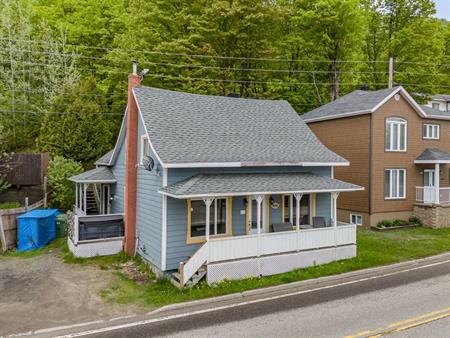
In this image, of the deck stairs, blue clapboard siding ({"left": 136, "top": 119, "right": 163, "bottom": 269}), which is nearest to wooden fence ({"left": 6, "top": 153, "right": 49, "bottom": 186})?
the deck stairs

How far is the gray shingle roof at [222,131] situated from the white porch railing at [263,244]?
2.87 meters

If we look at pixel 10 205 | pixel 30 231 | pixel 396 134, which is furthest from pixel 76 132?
pixel 396 134

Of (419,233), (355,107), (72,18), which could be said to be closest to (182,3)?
(72,18)

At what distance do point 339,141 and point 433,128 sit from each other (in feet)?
21.3

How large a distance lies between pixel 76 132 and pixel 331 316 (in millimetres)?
18777

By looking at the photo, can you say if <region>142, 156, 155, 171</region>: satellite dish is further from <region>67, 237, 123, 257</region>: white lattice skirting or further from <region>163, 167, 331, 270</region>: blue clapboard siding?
<region>67, 237, 123, 257</region>: white lattice skirting

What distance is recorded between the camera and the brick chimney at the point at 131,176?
1381cm

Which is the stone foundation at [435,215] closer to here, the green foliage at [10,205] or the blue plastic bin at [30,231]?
the blue plastic bin at [30,231]

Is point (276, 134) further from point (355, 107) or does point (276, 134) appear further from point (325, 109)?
point (325, 109)

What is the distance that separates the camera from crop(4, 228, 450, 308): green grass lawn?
984cm

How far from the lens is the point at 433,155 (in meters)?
20.8

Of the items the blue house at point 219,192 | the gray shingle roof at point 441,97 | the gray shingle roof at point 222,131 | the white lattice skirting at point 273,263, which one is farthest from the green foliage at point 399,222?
the gray shingle roof at point 441,97

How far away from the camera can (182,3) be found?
27844 millimetres

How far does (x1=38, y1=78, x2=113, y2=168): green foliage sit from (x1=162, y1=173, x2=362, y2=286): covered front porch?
504 inches
